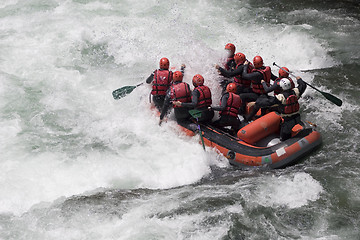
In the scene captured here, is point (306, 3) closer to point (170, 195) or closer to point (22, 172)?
point (170, 195)

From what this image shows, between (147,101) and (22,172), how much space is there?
8.62ft

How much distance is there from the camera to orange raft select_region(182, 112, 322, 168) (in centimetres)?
627

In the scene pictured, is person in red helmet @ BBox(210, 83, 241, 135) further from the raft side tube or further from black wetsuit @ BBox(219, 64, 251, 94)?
black wetsuit @ BBox(219, 64, 251, 94)

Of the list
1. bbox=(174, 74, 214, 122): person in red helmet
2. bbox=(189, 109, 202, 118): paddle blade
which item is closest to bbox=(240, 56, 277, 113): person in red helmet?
bbox=(174, 74, 214, 122): person in red helmet

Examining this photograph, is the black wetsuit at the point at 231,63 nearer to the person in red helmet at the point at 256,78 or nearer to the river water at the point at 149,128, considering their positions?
the river water at the point at 149,128

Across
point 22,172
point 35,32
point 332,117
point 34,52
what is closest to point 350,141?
point 332,117

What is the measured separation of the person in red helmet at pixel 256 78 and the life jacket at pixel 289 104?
74cm

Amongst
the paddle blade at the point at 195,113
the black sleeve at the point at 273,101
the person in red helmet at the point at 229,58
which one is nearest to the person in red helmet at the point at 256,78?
the black sleeve at the point at 273,101

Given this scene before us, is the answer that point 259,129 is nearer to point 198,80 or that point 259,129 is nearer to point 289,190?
point 289,190

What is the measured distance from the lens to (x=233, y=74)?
732 centimetres

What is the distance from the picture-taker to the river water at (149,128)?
5.40m

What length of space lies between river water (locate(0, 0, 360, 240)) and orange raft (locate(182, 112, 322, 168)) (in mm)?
166

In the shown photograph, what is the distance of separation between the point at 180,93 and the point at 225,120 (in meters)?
0.88

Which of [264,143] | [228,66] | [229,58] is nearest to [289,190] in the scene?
[264,143]
